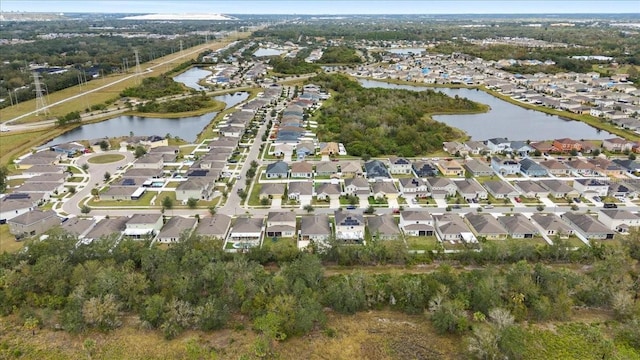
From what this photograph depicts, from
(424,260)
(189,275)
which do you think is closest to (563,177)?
(424,260)

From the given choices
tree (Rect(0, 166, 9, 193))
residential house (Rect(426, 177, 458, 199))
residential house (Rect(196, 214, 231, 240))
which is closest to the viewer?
residential house (Rect(196, 214, 231, 240))

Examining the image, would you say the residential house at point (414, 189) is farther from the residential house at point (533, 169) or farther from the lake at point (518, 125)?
the lake at point (518, 125)

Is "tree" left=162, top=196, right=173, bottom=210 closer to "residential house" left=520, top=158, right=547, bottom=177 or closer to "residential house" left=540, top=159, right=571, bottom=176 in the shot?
"residential house" left=520, top=158, right=547, bottom=177

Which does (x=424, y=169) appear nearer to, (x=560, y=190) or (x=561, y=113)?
(x=560, y=190)

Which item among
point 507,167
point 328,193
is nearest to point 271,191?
point 328,193

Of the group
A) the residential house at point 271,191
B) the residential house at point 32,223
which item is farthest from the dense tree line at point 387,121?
the residential house at point 32,223

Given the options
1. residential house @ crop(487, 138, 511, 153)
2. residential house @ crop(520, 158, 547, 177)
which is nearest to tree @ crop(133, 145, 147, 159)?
residential house @ crop(487, 138, 511, 153)
